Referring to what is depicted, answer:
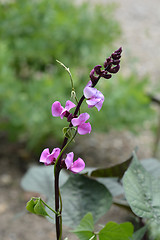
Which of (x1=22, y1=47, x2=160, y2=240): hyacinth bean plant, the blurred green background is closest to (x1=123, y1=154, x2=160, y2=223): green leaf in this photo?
(x1=22, y1=47, x2=160, y2=240): hyacinth bean plant

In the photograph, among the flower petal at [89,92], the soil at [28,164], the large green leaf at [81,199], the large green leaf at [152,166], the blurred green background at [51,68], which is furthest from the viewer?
the blurred green background at [51,68]

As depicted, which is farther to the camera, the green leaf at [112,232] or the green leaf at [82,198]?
the green leaf at [82,198]

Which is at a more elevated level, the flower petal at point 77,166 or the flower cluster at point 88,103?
the flower cluster at point 88,103

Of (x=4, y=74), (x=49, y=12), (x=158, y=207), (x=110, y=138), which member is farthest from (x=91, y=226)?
(x=110, y=138)

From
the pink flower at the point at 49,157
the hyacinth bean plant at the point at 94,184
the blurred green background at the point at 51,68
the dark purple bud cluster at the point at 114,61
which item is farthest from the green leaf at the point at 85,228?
the blurred green background at the point at 51,68

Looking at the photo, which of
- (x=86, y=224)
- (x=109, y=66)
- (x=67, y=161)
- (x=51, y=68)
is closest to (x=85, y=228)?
(x=86, y=224)

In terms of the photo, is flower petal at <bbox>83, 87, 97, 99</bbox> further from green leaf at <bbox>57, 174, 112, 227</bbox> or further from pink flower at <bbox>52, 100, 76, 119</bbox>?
green leaf at <bbox>57, 174, 112, 227</bbox>

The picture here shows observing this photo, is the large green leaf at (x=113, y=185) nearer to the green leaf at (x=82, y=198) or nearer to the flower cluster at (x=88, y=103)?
the green leaf at (x=82, y=198)
